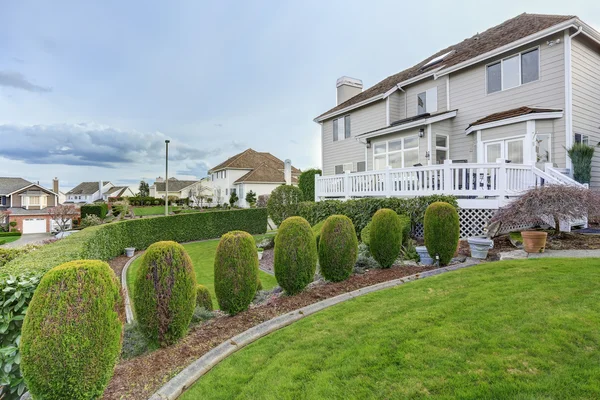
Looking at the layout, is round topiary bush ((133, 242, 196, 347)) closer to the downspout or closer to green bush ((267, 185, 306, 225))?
green bush ((267, 185, 306, 225))

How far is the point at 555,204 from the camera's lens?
21.1 feet

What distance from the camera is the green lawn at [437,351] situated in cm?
222

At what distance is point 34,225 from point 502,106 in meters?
37.2

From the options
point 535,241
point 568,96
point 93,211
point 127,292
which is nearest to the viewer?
point 535,241

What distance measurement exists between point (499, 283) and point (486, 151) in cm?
862

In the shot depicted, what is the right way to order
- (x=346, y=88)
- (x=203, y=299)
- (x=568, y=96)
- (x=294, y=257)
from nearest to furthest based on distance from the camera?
(x=294, y=257)
(x=203, y=299)
(x=568, y=96)
(x=346, y=88)

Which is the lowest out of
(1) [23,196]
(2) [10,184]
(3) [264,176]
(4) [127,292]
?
(4) [127,292]

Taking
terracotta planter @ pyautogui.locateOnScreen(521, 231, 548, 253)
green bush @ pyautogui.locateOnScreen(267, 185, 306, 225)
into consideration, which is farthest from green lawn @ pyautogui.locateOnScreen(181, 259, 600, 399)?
green bush @ pyautogui.locateOnScreen(267, 185, 306, 225)

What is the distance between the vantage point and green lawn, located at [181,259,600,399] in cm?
222

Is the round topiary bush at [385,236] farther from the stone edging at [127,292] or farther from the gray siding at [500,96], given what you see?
the gray siding at [500,96]

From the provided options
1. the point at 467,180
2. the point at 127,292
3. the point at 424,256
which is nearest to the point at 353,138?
the point at 467,180

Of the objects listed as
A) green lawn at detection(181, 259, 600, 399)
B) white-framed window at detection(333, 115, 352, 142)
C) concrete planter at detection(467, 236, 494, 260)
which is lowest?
green lawn at detection(181, 259, 600, 399)

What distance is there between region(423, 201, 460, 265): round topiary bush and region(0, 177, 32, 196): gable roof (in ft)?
165

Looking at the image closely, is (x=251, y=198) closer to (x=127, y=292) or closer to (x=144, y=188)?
(x=127, y=292)
